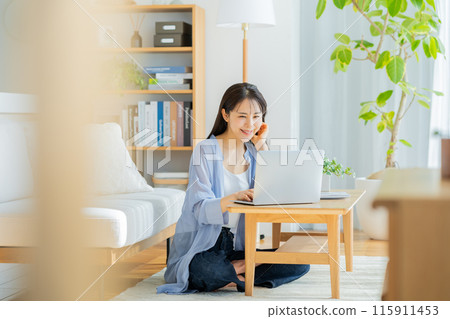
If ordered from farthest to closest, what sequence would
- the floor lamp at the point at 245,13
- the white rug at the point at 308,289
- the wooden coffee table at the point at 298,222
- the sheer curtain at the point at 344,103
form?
the sheer curtain at the point at 344,103, the floor lamp at the point at 245,13, the white rug at the point at 308,289, the wooden coffee table at the point at 298,222

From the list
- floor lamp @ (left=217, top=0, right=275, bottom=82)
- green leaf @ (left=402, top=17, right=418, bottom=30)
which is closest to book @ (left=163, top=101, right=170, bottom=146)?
floor lamp @ (left=217, top=0, right=275, bottom=82)

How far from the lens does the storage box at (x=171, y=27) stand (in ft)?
7.67

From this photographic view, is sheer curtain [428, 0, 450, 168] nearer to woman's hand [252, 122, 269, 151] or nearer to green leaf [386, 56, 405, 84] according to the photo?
green leaf [386, 56, 405, 84]

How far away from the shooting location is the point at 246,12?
7.15 ft

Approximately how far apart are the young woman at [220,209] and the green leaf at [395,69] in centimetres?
79

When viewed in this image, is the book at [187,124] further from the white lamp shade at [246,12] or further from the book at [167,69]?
the white lamp shade at [246,12]

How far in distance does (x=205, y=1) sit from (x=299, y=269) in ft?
4.16

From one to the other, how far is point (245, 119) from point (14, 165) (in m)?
0.93

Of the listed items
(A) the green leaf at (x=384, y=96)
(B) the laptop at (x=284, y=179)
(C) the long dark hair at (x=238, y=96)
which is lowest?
(B) the laptop at (x=284, y=179)

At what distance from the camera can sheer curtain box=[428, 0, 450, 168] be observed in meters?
2.43

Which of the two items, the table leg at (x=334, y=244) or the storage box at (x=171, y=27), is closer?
the table leg at (x=334, y=244)

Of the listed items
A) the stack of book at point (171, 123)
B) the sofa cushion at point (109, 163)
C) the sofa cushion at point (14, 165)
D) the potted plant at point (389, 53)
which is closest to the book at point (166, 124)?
the stack of book at point (171, 123)
